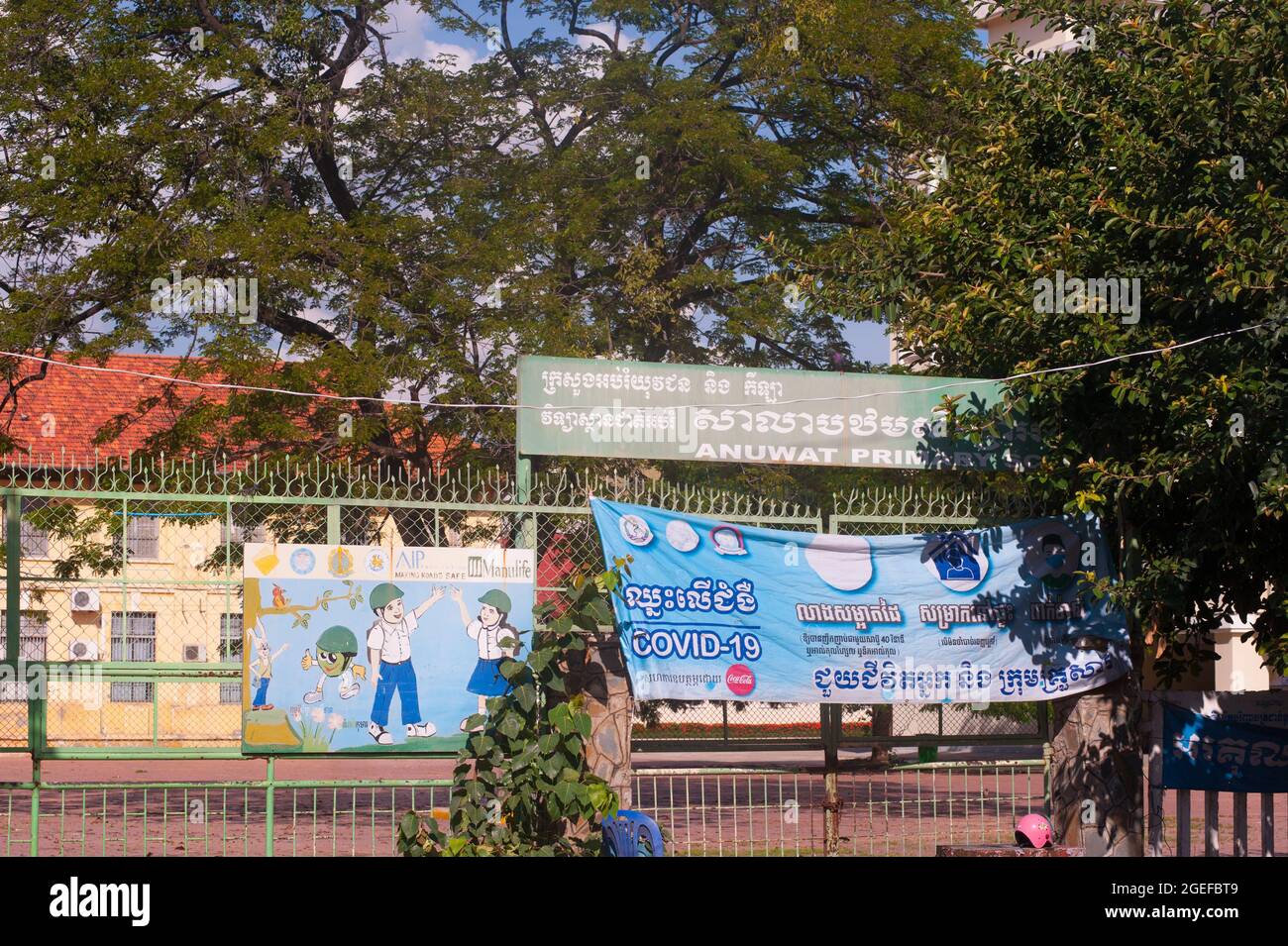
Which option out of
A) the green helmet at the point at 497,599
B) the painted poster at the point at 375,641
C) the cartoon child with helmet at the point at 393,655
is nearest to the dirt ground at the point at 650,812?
the painted poster at the point at 375,641

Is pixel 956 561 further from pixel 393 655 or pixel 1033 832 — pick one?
pixel 393 655

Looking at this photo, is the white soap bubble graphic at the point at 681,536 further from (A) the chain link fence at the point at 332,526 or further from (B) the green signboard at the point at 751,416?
(B) the green signboard at the point at 751,416

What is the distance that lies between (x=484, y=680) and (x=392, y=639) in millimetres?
656

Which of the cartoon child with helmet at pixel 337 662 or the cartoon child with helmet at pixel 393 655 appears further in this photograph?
the cartoon child with helmet at pixel 393 655

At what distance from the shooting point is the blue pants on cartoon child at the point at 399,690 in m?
8.66

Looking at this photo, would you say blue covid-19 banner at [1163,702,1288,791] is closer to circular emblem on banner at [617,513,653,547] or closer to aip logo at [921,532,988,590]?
aip logo at [921,532,988,590]

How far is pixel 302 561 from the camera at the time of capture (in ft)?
28.4

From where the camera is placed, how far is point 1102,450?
9.59 m

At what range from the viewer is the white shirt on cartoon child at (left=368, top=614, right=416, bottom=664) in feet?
28.5

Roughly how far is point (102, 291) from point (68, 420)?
15.6m

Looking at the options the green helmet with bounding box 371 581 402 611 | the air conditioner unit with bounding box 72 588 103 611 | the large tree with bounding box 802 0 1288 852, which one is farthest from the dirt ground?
the large tree with bounding box 802 0 1288 852

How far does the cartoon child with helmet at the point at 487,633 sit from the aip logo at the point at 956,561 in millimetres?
2961

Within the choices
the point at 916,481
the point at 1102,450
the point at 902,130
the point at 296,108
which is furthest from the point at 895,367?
the point at 296,108
